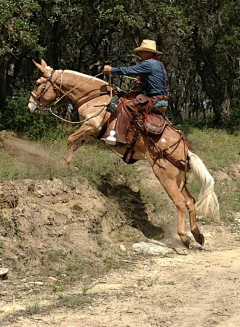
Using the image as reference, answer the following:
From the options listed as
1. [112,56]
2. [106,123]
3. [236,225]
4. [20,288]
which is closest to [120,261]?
[20,288]

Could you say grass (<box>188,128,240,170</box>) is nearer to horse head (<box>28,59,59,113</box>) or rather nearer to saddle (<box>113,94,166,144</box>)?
saddle (<box>113,94,166,144</box>)

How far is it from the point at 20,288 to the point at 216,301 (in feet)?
8.04

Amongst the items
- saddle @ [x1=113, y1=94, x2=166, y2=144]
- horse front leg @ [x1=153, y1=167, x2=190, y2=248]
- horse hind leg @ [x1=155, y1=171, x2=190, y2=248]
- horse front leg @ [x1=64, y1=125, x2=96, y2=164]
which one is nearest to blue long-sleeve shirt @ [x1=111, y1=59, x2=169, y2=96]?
saddle @ [x1=113, y1=94, x2=166, y2=144]

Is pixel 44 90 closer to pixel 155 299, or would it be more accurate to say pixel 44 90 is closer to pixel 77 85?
pixel 77 85

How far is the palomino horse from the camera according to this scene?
28.9ft

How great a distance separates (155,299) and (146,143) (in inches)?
140

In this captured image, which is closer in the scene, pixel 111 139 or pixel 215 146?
pixel 111 139

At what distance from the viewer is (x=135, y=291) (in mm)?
6473

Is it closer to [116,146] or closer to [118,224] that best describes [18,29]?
[116,146]

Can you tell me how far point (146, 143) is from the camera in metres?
9.00

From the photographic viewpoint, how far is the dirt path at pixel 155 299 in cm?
538

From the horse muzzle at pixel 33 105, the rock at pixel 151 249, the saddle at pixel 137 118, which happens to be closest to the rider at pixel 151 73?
the saddle at pixel 137 118

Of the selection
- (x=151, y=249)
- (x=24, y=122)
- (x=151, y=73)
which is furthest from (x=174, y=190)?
(x=24, y=122)

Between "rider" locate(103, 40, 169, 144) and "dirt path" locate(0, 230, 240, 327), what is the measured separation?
292 centimetres
